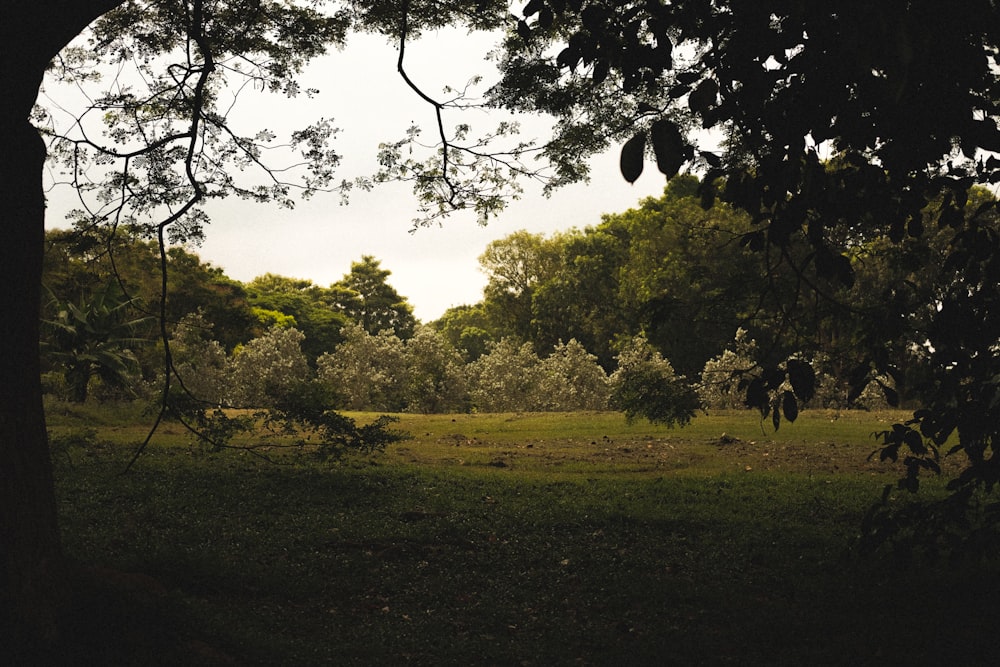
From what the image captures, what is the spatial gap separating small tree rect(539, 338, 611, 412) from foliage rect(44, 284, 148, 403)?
44.1ft

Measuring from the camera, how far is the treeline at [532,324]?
6.94 metres

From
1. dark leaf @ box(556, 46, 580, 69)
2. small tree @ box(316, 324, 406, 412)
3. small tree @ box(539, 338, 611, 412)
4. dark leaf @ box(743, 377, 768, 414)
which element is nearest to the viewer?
dark leaf @ box(743, 377, 768, 414)

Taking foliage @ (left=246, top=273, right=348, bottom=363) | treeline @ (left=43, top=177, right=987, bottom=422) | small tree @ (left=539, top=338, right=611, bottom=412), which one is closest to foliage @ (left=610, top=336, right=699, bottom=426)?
treeline @ (left=43, top=177, right=987, bottom=422)

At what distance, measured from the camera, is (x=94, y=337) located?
53.8 feet

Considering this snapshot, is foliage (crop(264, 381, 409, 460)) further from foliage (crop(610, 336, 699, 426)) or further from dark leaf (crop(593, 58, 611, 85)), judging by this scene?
dark leaf (crop(593, 58, 611, 85))

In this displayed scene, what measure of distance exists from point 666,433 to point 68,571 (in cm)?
1360

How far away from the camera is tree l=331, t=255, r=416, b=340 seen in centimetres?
5131

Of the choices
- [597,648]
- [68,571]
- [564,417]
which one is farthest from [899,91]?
[564,417]

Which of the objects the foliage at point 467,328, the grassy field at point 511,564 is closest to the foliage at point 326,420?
the grassy field at point 511,564

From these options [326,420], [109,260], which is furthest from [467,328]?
[326,420]

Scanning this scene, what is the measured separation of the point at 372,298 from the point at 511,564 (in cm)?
4545

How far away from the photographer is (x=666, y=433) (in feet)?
55.9

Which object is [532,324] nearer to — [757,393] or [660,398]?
[660,398]

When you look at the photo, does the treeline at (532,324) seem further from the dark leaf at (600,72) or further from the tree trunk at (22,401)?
the tree trunk at (22,401)
